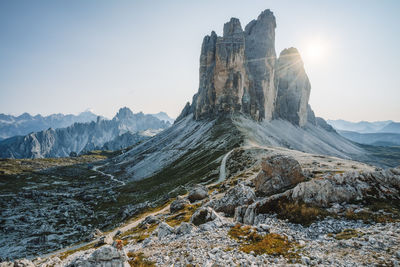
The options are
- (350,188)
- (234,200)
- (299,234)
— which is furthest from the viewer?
(234,200)

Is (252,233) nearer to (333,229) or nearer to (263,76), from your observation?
(333,229)

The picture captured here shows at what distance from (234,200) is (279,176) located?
25.7 ft

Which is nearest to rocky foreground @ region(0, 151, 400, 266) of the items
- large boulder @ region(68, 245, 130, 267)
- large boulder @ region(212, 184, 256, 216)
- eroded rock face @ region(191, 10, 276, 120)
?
large boulder @ region(68, 245, 130, 267)

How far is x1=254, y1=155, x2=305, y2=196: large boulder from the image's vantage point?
26719 millimetres

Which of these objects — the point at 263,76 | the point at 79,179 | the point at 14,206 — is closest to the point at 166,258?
the point at 14,206

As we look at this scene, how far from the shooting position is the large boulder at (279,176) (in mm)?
26719

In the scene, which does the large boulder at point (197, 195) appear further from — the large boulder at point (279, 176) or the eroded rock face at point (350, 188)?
the eroded rock face at point (350, 188)

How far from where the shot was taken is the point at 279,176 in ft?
89.5

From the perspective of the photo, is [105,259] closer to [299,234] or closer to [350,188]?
[299,234]

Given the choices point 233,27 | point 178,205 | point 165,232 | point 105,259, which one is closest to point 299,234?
point 165,232

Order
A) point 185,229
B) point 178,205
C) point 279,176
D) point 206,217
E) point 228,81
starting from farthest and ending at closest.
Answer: point 228,81 → point 178,205 → point 279,176 → point 206,217 → point 185,229

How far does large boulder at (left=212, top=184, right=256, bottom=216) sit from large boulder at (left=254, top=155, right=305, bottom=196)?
3.23m

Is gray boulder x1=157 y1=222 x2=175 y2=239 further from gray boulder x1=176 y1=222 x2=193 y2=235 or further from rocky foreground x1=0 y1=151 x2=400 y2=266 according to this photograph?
gray boulder x1=176 y1=222 x2=193 y2=235

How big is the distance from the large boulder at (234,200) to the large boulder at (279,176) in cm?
323
